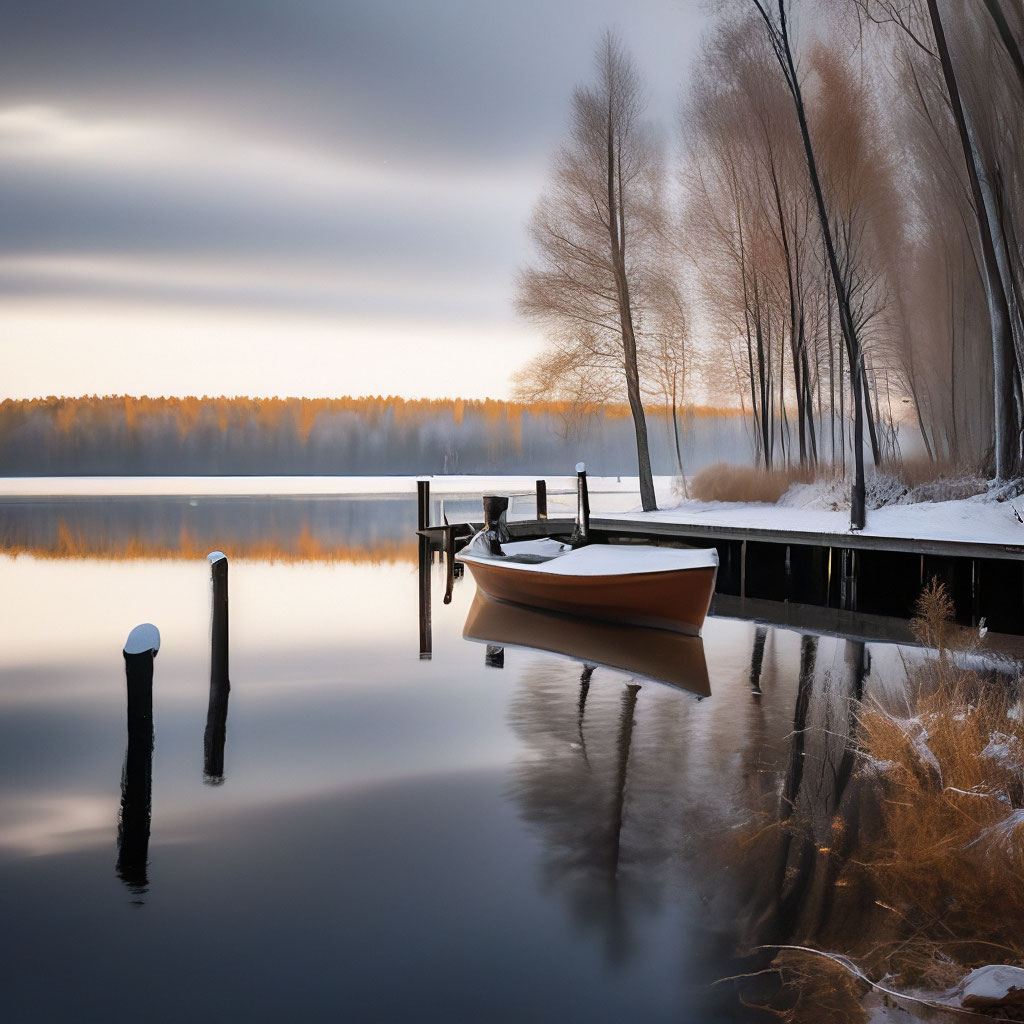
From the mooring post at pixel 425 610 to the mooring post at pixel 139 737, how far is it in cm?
633

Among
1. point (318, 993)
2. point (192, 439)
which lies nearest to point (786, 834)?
point (318, 993)

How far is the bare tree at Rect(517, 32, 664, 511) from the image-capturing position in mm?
29766

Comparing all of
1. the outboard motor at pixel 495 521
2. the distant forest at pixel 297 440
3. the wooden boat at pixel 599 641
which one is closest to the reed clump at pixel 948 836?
the wooden boat at pixel 599 641

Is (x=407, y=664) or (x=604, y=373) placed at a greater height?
(x=604, y=373)

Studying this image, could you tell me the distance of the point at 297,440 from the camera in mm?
135125

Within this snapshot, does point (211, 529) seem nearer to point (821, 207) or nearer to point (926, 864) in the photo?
point (821, 207)

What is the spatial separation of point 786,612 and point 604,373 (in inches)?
553

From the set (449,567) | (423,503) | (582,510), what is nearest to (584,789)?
(582,510)

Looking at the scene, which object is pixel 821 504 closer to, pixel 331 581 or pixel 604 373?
pixel 604 373

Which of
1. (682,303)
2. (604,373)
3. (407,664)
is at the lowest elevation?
(407,664)

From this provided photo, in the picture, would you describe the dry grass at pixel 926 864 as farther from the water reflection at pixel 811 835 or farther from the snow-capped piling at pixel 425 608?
the snow-capped piling at pixel 425 608

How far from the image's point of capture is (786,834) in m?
6.29

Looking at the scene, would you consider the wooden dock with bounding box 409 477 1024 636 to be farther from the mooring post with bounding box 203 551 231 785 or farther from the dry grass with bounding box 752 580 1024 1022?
the mooring post with bounding box 203 551 231 785

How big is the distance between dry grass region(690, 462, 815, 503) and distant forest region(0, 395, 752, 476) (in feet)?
308
